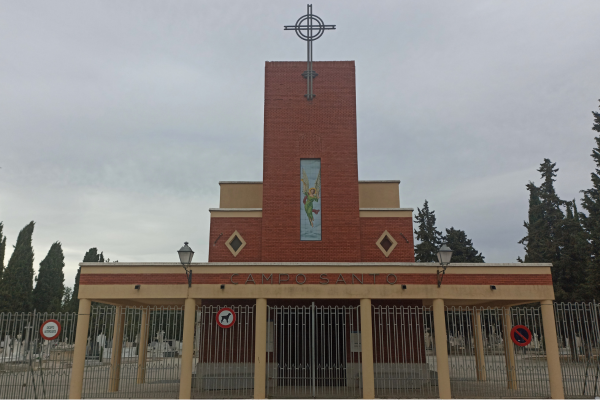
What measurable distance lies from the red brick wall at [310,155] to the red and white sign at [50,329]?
24.1 ft

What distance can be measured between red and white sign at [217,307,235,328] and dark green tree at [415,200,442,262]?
34.2 meters

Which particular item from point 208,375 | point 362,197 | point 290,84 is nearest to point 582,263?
point 362,197

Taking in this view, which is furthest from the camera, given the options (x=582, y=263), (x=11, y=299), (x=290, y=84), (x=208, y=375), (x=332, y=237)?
(x=11, y=299)

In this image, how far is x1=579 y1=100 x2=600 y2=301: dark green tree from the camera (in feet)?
94.6

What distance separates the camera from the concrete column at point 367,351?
45.6 feet

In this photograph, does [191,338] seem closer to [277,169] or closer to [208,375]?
[208,375]

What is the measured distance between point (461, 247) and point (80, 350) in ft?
126

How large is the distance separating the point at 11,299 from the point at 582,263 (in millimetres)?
44243

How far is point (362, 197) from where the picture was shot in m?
20.4

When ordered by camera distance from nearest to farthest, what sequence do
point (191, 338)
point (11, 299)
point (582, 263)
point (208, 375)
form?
1. point (191, 338)
2. point (208, 375)
3. point (582, 263)
4. point (11, 299)

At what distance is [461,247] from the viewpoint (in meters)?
45.0

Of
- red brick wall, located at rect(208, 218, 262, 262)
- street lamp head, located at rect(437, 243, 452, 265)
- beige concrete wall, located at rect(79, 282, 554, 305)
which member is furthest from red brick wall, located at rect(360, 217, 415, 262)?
street lamp head, located at rect(437, 243, 452, 265)

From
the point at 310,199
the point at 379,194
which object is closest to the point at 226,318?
the point at 310,199

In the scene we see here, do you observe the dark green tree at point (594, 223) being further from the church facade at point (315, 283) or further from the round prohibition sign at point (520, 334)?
the round prohibition sign at point (520, 334)
